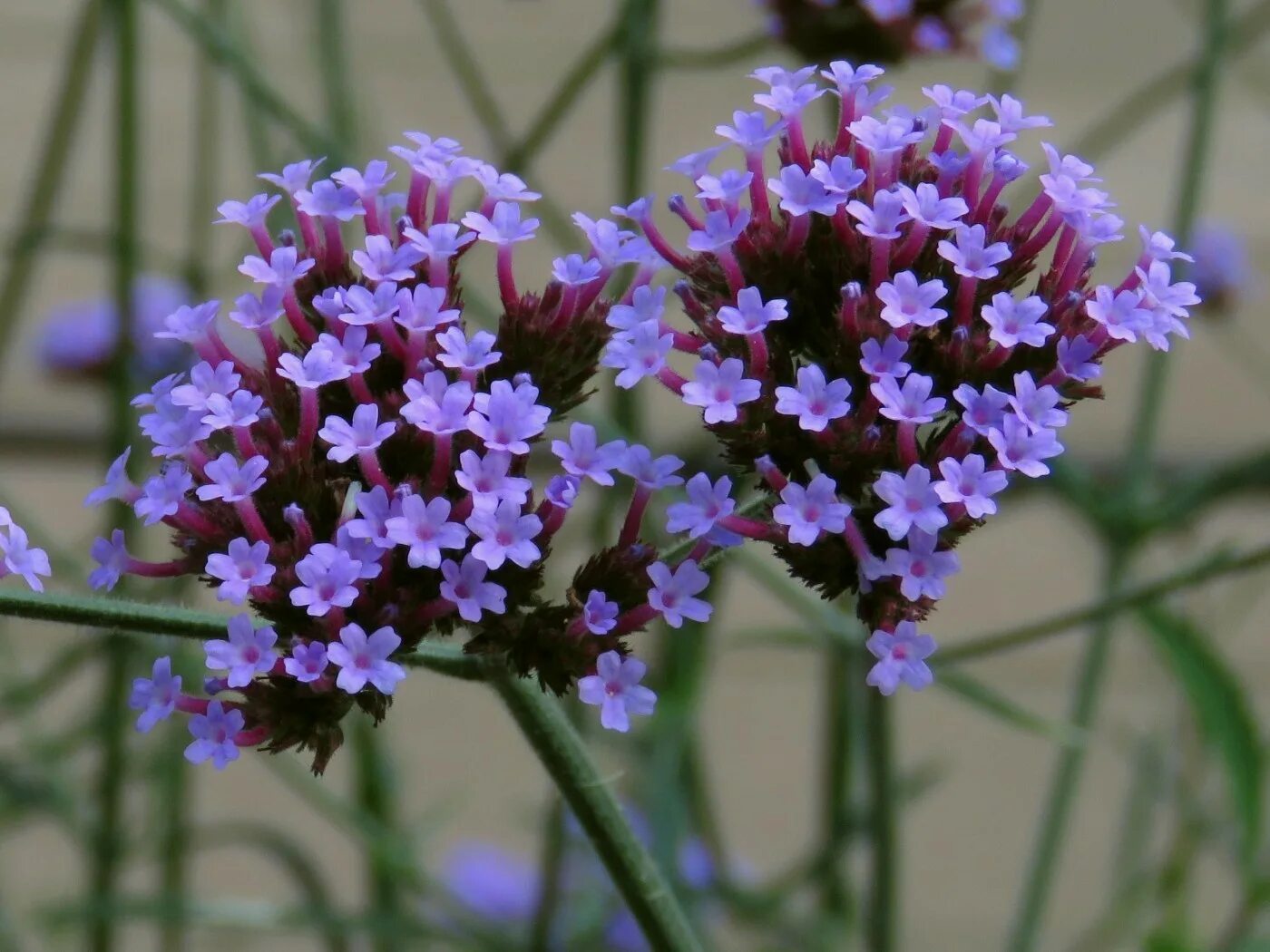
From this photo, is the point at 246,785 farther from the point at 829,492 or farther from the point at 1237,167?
the point at 829,492

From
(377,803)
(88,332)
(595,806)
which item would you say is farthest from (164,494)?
(88,332)

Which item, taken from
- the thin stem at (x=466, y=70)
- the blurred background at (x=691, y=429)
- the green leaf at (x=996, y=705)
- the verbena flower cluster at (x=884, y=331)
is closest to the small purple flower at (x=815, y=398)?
the verbena flower cluster at (x=884, y=331)

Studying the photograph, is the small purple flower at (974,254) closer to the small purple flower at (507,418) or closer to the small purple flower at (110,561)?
the small purple flower at (507,418)

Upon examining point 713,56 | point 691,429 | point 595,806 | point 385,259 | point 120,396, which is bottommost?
point 595,806

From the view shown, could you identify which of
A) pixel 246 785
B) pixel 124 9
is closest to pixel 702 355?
pixel 124 9

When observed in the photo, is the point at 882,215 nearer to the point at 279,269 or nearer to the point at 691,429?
the point at 279,269
